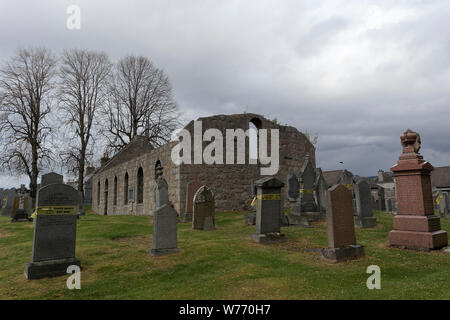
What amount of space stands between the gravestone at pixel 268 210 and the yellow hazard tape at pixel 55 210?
463 cm

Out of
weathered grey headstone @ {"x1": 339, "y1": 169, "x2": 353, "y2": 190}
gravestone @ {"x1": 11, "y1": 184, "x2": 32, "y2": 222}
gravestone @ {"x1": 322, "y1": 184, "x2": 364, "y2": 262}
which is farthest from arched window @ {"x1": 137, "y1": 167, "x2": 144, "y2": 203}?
gravestone @ {"x1": 322, "y1": 184, "x2": 364, "y2": 262}

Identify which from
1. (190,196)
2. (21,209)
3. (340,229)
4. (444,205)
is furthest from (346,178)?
(21,209)

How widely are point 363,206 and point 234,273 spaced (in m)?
6.92

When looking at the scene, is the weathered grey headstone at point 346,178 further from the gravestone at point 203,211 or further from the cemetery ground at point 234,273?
the gravestone at point 203,211

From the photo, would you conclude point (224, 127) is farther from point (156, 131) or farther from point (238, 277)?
point (156, 131)

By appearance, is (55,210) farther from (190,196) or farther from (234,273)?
(190,196)

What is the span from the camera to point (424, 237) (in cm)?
636

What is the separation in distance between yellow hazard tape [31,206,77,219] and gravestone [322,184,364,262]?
17.6ft

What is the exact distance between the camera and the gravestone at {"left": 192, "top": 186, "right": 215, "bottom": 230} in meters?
10.2

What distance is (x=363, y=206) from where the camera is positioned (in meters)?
9.77

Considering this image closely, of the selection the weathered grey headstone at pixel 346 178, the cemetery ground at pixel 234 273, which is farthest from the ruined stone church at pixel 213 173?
the cemetery ground at pixel 234 273

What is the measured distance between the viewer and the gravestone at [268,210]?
24.8 ft

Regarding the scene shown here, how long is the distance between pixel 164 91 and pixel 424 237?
26704 mm
